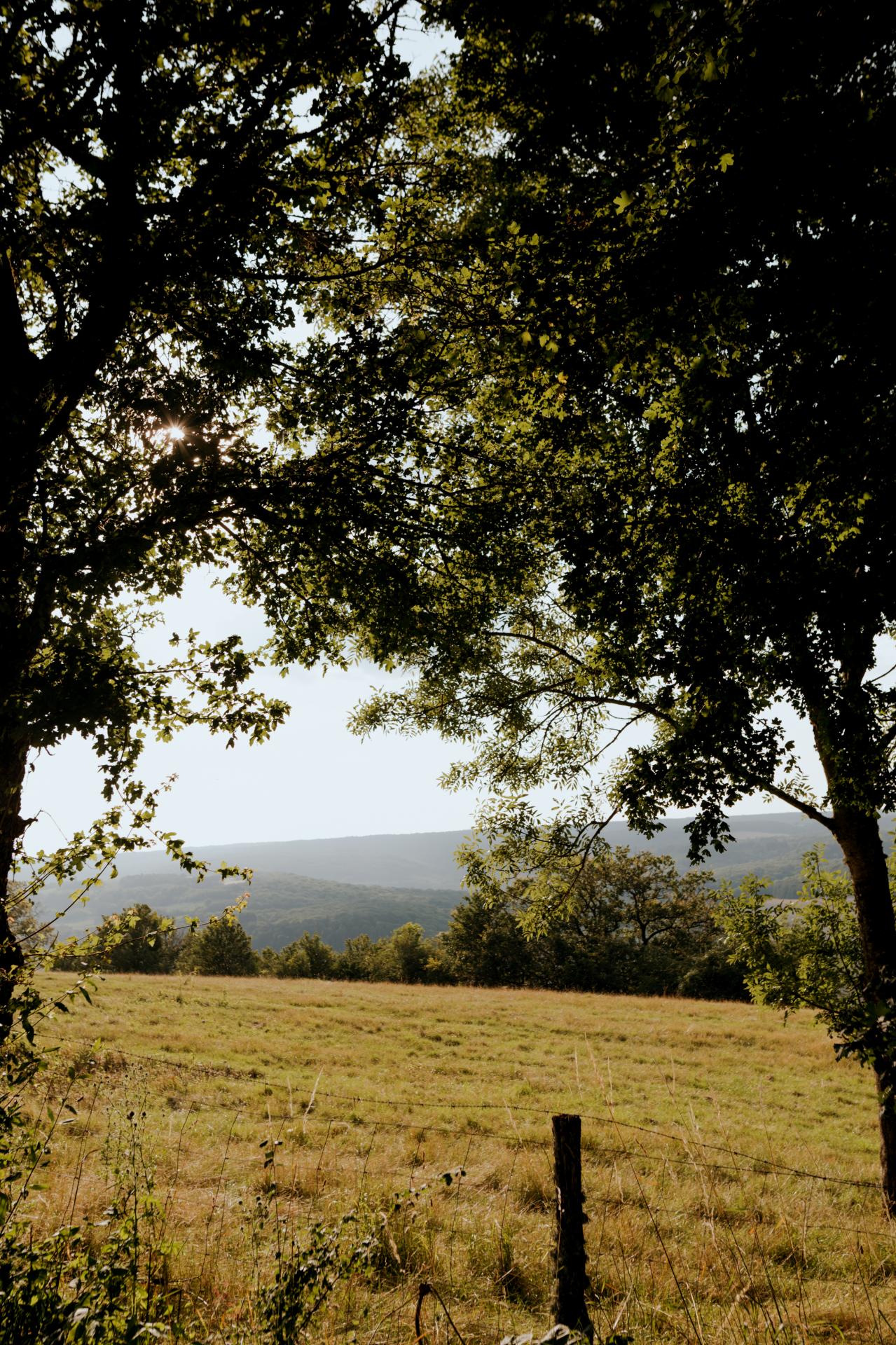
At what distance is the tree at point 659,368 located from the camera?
3.79m

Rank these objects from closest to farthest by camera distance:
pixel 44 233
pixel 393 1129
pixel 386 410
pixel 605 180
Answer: pixel 605 180
pixel 44 233
pixel 386 410
pixel 393 1129

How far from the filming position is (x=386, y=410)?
556cm

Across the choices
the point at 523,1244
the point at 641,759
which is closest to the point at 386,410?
the point at 641,759

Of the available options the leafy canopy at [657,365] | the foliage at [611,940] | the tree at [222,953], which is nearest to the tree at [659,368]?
the leafy canopy at [657,365]

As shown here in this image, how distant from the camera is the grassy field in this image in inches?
195

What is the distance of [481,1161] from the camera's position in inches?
356

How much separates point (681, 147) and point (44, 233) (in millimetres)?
4627

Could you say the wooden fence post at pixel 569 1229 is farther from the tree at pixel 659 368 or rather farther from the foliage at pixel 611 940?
Result: the foliage at pixel 611 940

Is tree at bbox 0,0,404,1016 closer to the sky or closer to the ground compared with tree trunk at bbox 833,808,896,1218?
closer to the sky

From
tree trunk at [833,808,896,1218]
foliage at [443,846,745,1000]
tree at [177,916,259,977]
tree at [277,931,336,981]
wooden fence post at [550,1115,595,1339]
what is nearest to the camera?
wooden fence post at [550,1115,595,1339]

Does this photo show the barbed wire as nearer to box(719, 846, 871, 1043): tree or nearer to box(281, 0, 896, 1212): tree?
box(719, 846, 871, 1043): tree

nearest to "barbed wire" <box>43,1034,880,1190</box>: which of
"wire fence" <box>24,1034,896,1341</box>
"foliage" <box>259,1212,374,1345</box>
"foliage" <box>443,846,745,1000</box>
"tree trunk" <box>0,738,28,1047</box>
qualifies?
"wire fence" <box>24,1034,896,1341</box>

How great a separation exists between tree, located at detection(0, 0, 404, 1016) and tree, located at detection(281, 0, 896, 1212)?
25.4 inches

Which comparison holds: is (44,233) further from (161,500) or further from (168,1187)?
(168,1187)
